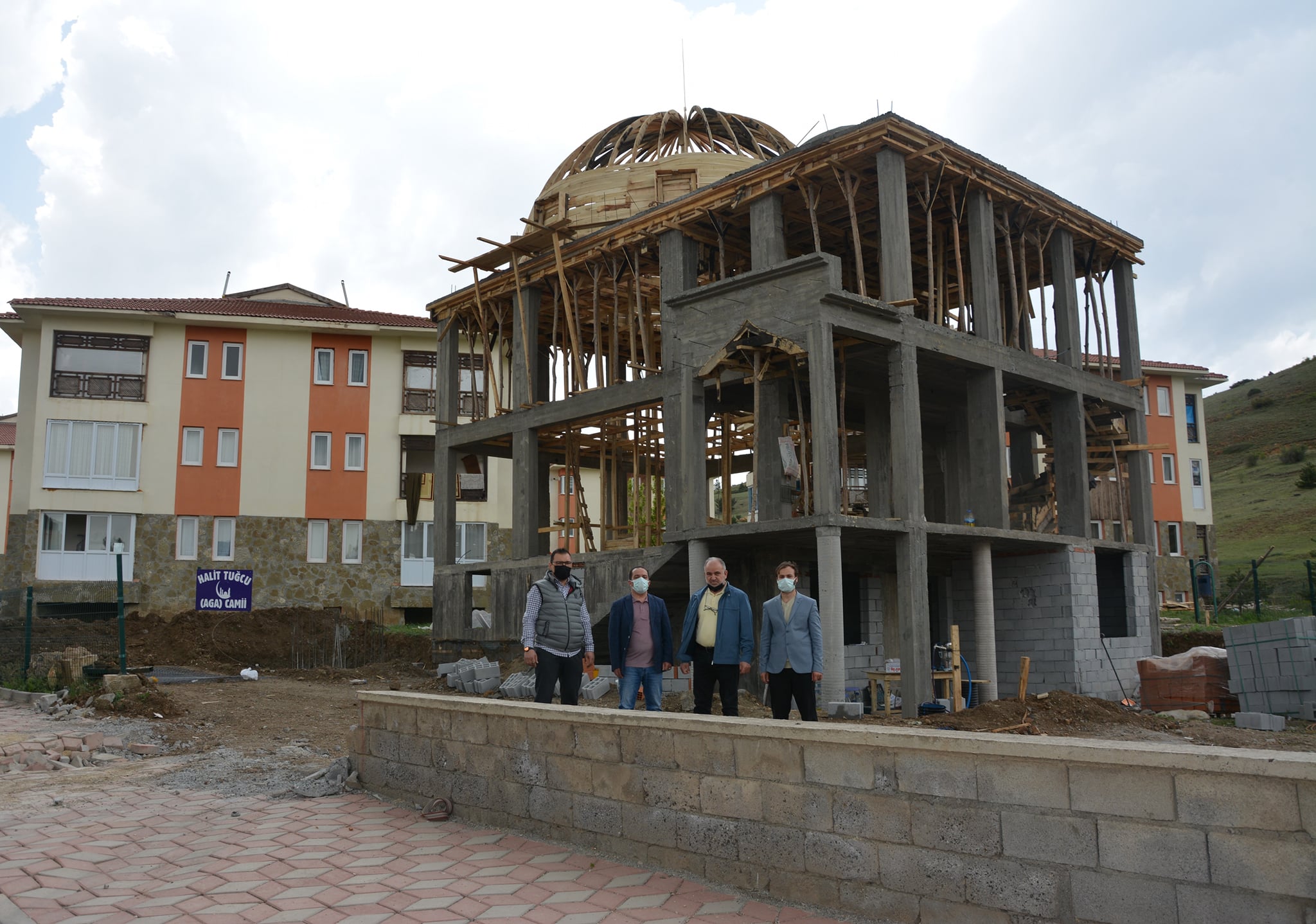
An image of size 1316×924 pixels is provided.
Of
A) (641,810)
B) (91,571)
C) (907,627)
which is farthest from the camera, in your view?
(91,571)

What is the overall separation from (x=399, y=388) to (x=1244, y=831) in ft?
109

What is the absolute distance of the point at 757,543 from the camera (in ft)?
60.3

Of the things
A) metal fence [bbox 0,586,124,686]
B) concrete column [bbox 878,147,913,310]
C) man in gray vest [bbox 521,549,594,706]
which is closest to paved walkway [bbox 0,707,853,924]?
man in gray vest [bbox 521,549,594,706]

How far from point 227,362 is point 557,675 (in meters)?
28.3

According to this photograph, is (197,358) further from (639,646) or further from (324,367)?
(639,646)

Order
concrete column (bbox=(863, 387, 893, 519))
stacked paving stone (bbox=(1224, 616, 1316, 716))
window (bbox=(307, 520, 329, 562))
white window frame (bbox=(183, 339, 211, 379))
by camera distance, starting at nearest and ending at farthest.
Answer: stacked paving stone (bbox=(1224, 616, 1316, 716))
concrete column (bbox=(863, 387, 893, 519))
window (bbox=(307, 520, 329, 562))
white window frame (bbox=(183, 339, 211, 379))

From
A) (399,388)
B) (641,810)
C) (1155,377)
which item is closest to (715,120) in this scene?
(399,388)

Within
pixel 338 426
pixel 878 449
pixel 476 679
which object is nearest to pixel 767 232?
pixel 878 449

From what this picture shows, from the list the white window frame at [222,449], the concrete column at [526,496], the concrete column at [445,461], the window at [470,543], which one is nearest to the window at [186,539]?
the white window frame at [222,449]

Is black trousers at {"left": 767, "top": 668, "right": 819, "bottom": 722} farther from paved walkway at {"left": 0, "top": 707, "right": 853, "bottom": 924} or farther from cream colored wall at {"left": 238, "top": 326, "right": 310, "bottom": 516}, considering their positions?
cream colored wall at {"left": 238, "top": 326, "right": 310, "bottom": 516}

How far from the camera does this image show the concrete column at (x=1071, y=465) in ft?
70.1

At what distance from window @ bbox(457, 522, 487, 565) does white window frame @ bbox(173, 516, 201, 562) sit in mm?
8058

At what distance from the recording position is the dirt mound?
15164 mm

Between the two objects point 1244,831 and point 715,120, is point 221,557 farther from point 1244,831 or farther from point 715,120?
point 1244,831
